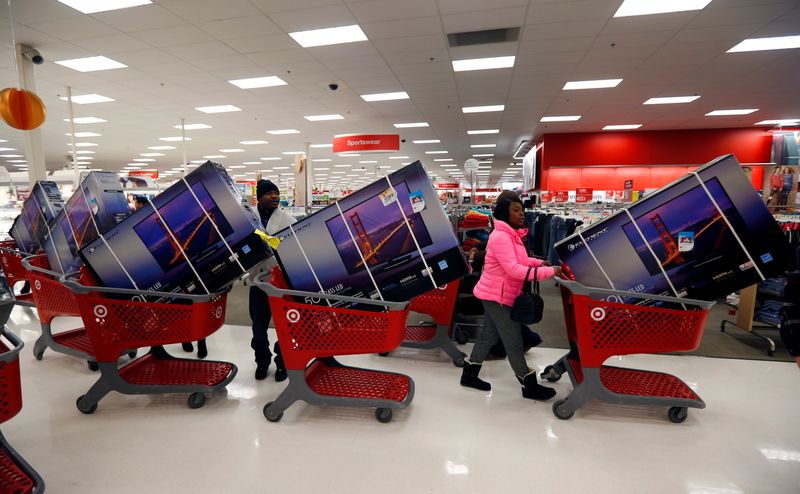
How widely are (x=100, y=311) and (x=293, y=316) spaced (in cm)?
125

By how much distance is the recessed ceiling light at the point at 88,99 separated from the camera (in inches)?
347

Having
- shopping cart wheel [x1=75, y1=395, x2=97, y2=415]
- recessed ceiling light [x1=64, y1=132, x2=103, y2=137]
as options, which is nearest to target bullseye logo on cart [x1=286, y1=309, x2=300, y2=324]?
shopping cart wheel [x1=75, y1=395, x2=97, y2=415]

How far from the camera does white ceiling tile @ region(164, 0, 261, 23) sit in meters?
4.71

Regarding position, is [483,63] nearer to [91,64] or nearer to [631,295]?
[631,295]

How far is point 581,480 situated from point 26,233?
563cm

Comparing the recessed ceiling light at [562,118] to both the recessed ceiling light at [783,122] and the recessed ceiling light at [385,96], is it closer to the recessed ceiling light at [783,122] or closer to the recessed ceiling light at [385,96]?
the recessed ceiling light at [385,96]

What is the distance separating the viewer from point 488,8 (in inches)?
193

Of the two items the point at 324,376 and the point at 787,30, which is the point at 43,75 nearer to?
the point at 324,376

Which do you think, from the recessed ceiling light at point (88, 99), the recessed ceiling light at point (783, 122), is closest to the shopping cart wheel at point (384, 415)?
the recessed ceiling light at point (88, 99)

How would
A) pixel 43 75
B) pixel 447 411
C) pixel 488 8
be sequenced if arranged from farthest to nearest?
pixel 43 75
pixel 488 8
pixel 447 411

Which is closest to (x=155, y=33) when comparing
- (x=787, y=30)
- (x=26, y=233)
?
(x=26, y=233)

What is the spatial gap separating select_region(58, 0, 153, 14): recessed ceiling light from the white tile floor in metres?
4.25

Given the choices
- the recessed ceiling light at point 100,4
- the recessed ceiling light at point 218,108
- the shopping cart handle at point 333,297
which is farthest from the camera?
the recessed ceiling light at point 218,108

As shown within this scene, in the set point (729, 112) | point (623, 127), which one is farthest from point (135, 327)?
point (623, 127)
